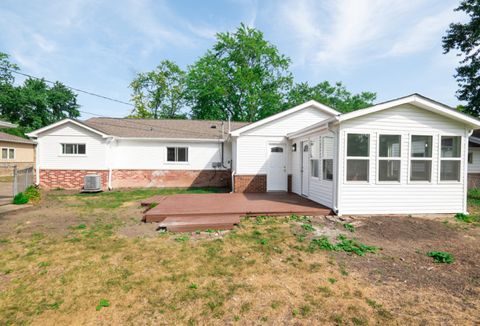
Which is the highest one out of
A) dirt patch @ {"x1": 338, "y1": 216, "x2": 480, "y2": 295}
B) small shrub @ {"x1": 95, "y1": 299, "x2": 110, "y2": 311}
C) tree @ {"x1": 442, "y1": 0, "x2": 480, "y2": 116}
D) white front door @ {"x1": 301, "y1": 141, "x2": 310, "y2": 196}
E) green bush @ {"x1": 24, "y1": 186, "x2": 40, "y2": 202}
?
tree @ {"x1": 442, "y1": 0, "x2": 480, "y2": 116}

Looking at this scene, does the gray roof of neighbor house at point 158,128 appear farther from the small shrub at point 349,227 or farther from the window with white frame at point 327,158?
the small shrub at point 349,227

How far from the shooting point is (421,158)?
23.8 ft

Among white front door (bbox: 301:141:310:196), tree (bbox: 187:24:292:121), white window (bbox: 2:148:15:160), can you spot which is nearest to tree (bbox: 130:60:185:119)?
tree (bbox: 187:24:292:121)

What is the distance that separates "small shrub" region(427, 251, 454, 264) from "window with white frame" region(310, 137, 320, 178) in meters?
4.22

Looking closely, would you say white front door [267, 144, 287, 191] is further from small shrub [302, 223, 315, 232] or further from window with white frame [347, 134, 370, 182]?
small shrub [302, 223, 315, 232]

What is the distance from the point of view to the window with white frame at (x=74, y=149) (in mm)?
13142

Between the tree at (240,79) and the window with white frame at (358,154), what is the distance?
21453mm

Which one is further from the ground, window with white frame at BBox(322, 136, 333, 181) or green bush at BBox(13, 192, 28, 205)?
window with white frame at BBox(322, 136, 333, 181)

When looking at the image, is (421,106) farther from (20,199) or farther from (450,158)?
(20,199)

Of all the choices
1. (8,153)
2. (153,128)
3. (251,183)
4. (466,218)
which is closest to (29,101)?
(8,153)

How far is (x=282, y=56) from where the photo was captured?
1188 inches

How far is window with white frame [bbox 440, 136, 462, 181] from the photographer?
7.35 meters

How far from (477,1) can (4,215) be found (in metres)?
28.2

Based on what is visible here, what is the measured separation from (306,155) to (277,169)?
6.94 ft
